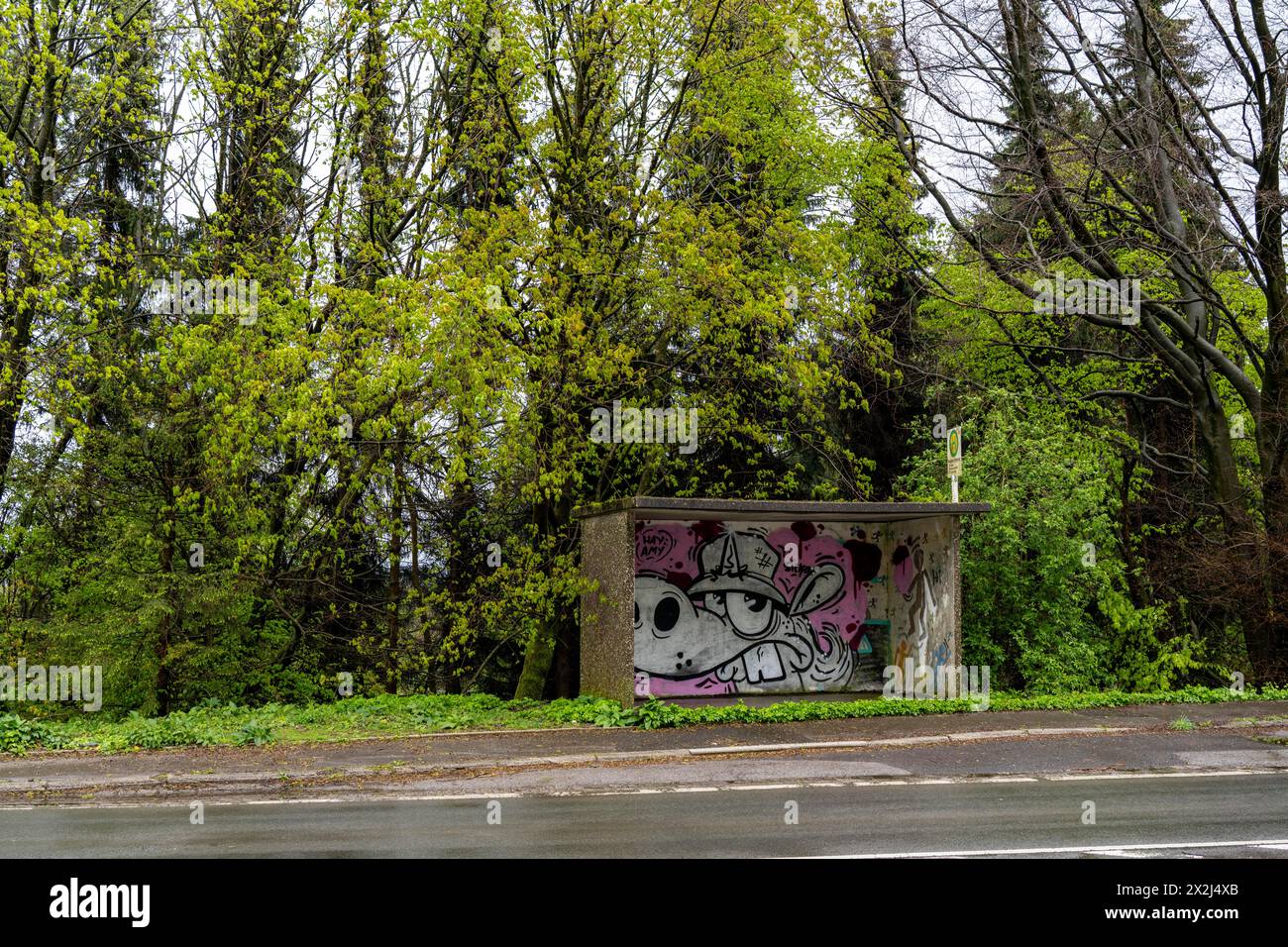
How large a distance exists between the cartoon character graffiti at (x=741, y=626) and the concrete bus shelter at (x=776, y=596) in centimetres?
2

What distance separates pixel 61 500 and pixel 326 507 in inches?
168

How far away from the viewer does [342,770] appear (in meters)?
11.1

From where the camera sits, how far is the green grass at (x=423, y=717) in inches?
503

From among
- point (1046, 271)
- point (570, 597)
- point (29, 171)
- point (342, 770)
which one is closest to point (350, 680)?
point (570, 597)

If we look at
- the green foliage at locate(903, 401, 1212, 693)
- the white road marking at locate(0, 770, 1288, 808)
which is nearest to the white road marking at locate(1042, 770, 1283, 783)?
the white road marking at locate(0, 770, 1288, 808)

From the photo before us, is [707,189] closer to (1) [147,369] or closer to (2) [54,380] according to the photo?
(1) [147,369]

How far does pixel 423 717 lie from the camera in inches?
585

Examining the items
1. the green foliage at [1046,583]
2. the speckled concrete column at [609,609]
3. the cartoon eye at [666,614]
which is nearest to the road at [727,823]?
the speckled concrete column at [609,609]

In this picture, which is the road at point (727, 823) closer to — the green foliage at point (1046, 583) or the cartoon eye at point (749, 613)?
the cartoon eye at point (749, 613)

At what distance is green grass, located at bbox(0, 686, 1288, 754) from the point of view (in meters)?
12.8

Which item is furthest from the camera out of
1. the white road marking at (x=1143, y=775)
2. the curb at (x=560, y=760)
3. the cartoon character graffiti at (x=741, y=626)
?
the cartoon character graffiti at (x=741, y=626)

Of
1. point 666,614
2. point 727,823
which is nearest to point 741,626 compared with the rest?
point 666,614

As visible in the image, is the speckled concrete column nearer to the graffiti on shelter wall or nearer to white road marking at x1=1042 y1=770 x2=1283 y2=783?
the graffiti on shelter wall

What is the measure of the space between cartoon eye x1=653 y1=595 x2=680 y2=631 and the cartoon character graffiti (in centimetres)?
2
